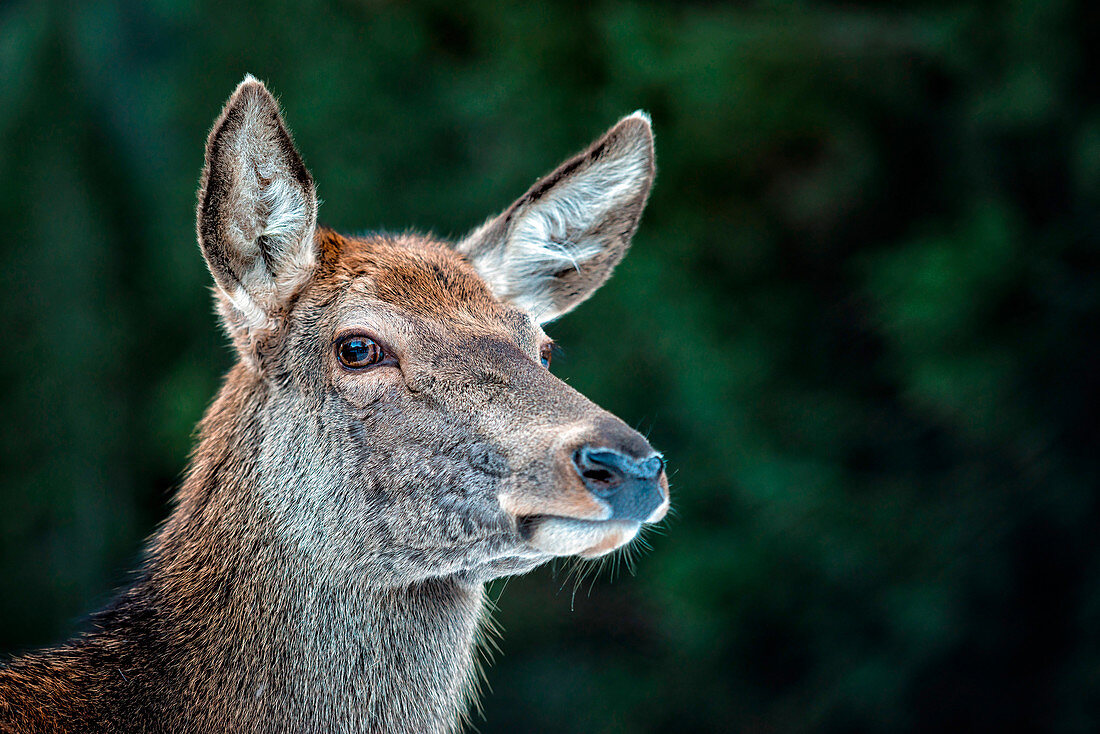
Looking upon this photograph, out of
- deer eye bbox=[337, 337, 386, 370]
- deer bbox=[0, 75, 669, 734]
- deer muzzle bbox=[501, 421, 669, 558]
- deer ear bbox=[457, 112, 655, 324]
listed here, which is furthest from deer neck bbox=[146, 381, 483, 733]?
deer ear bbox=[457, 112, 655, 324]

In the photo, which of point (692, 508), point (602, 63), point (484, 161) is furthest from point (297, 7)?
point (692, 508)

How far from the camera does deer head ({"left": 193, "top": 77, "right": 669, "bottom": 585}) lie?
8.48 feet

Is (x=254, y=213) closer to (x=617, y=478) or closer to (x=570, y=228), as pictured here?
(x=570, y=228)

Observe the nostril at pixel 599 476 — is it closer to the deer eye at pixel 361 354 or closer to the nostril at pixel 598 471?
the nostril at pixel 598 471

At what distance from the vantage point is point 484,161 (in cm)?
690

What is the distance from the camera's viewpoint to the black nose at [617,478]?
250 cm

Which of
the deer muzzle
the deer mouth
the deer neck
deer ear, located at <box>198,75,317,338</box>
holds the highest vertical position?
deer ear, located at <box>198,75,317,338</box>

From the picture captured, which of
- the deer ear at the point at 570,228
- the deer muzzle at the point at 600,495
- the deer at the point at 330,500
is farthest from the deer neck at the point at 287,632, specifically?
the deer ear at the point at 570,228

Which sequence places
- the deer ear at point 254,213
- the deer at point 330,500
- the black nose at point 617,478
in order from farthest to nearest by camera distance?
the deer ear at point 254,213 < the deer at point 330,500 < the black nose at point 617,478

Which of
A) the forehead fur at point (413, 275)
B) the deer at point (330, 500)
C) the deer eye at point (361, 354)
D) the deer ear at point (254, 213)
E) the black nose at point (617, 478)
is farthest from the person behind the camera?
the forehead fur at point (413, 275)

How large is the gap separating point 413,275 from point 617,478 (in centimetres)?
103

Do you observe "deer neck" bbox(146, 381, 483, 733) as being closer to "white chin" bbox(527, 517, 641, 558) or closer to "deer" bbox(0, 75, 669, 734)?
"deer" bbox(0, 75, 669, 734)

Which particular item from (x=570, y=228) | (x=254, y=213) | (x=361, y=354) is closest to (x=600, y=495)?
(x=361, y=354)

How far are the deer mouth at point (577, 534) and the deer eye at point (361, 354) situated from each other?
0.65 meters
